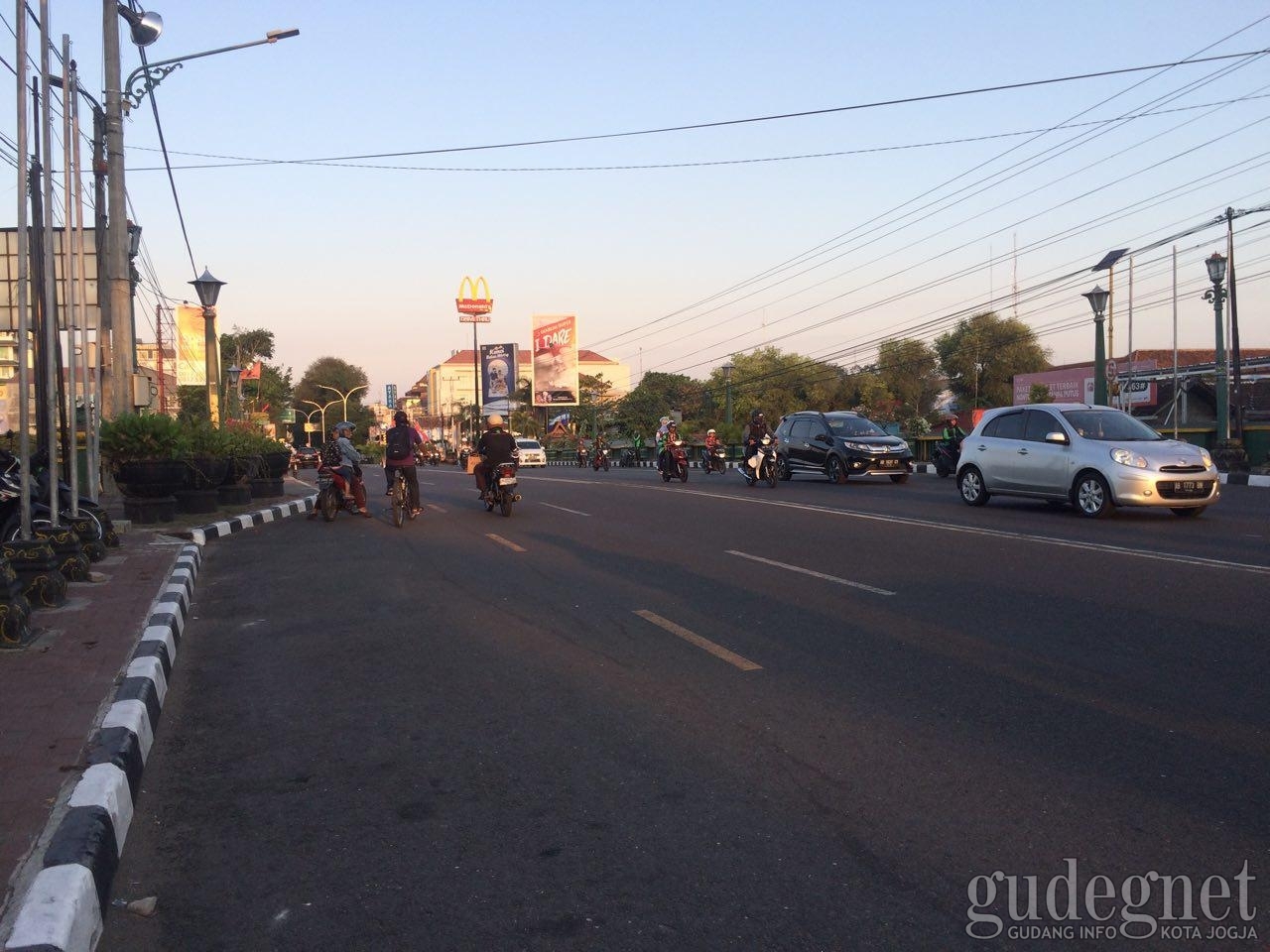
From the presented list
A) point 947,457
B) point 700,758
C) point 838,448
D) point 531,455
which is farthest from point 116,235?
point 531,455

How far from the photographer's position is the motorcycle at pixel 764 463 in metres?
23.4

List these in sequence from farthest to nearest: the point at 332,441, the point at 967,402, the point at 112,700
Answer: the point at 967,402, the point at 332,441, the point at 112,700

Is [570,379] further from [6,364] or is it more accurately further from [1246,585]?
[1246,585]

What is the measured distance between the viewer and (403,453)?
16.2 m

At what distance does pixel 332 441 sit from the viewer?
56.6 feet

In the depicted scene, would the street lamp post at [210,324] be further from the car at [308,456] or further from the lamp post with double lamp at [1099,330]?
the lamp post with double lamp at [1099,330]

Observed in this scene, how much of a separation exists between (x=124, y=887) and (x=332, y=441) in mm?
14129

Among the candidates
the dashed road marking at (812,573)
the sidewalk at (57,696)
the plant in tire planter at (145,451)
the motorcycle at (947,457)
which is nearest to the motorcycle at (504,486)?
the plant in tire planter at (145,451)

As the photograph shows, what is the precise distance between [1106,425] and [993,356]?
48577 millimetres

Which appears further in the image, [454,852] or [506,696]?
[506,696]

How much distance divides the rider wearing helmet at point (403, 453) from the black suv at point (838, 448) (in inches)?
443

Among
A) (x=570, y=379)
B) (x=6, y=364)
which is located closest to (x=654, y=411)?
(x=570, y=379)

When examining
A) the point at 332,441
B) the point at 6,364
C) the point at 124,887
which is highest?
the point at 6,364

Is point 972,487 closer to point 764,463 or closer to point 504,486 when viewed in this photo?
point 764,463
